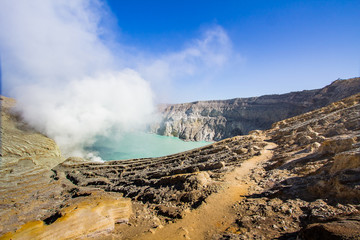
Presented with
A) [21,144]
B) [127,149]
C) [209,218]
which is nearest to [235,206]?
[209,218]

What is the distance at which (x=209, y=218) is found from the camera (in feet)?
23.2

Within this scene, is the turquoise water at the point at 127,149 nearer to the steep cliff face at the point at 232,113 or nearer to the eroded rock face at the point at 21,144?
the eroded rock face at the point at 21,144

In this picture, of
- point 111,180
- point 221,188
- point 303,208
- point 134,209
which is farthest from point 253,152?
point 111,180

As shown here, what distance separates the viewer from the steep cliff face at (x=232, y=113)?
154 feet

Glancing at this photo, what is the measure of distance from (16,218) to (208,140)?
53668 millimetres

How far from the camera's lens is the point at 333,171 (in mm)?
7133

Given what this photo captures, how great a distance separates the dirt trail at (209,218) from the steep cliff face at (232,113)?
4587 cm

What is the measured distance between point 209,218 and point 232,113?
59.9 metres

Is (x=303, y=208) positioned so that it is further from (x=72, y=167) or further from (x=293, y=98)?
(x=293, y=98)

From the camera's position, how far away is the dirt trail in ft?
21.0

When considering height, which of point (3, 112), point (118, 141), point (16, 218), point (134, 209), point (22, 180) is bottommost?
point (134, 209)

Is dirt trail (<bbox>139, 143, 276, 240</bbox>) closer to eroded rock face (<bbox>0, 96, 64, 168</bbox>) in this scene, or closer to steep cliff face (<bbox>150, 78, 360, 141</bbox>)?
eroded rock face (<bbox>0, 96, 64, 168</bbox>)

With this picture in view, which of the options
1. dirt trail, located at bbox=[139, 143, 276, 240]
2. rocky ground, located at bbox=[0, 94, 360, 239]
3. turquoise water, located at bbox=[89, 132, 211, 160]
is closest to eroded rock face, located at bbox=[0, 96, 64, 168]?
turquoise water, located at bbox=[89, 132, 211, 160]

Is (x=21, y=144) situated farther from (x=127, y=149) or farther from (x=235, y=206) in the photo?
(x=235, y=206)
